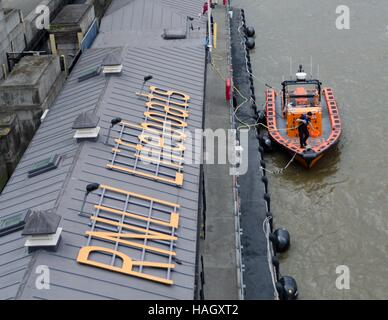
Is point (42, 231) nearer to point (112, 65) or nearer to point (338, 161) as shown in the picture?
point (112, 65)

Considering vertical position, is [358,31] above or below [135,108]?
above

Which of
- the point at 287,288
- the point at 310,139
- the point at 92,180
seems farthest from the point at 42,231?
the point at 310,139

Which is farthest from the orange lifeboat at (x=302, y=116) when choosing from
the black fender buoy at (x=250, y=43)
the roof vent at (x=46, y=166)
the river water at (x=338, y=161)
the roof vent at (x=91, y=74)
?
the roof vent at (x=46, y=166)

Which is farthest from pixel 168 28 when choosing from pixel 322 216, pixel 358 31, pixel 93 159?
pixel 358 31

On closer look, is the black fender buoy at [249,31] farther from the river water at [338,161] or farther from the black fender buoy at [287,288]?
the black fender buoy at [287,288]
